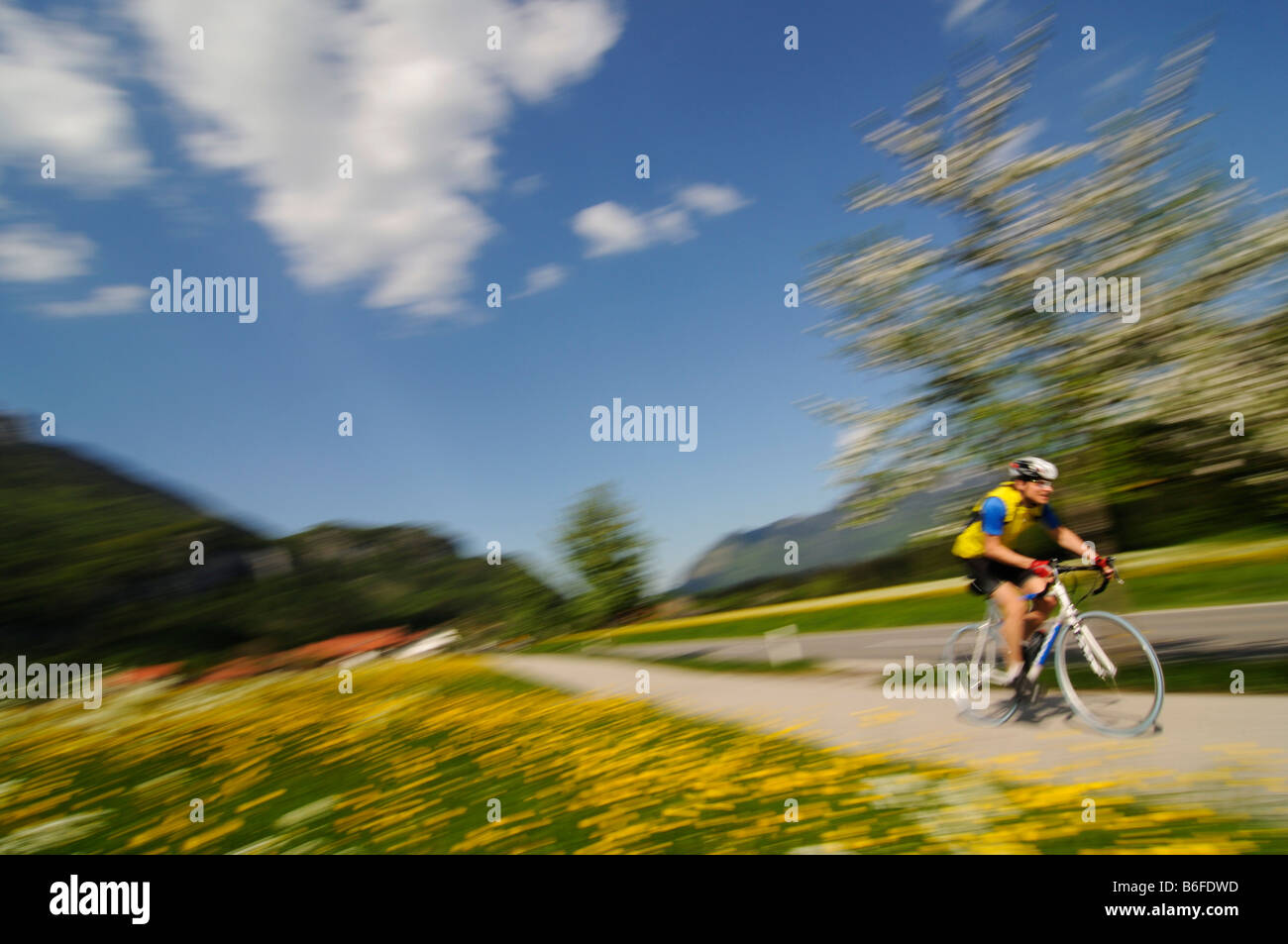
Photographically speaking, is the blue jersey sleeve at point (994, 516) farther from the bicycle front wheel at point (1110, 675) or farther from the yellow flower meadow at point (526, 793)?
the yellow flower meadow at point (526, 793)

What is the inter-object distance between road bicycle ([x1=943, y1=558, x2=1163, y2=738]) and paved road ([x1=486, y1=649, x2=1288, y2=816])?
140 millimetres

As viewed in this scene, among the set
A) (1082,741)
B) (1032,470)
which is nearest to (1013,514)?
(1032,470)

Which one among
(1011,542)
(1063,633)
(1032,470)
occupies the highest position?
(1032,470)

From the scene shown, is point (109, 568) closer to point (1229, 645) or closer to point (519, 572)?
point (519, 572)

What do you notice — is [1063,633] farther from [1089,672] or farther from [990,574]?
[990,574]

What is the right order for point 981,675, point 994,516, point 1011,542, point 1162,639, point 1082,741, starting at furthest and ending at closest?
1. point 1162,639
2. point 981,675
3. point 1011,542
4. point 994,516
5. point 1082,741

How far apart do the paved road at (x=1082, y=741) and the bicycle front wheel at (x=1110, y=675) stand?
0.15 m

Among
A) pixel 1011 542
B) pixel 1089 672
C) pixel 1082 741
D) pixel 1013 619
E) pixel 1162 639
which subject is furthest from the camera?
pixel 1162 639

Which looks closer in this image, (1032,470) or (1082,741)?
(1082,741)

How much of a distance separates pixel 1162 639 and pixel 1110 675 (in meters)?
5.72

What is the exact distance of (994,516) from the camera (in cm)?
549

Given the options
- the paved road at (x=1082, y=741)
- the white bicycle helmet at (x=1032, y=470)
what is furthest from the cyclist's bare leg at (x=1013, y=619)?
the white bicycle helmet at (x=1032, y=470)

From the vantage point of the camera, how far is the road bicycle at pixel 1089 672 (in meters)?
4.87

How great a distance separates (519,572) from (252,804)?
29.3 metres
